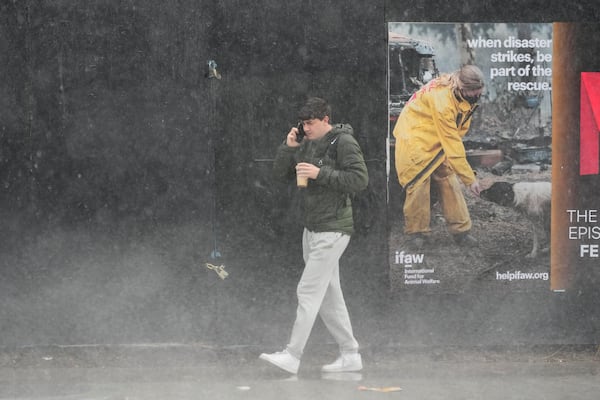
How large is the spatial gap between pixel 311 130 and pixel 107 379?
235 centimetres

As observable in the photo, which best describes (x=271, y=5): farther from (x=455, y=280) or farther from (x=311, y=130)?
(x=455, y=280)

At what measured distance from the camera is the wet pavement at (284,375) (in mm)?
7656

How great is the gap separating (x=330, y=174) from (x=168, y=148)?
1.48 m

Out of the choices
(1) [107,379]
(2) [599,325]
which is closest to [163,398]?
(1) [107,379]

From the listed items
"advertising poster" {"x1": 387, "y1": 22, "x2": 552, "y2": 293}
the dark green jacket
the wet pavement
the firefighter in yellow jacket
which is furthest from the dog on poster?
the dark green jacket

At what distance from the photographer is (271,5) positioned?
8648mm

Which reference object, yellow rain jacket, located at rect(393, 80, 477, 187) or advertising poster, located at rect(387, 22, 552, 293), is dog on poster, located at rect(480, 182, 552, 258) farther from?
yellow rain jacket, located at rect(393, 80, 477, 187)

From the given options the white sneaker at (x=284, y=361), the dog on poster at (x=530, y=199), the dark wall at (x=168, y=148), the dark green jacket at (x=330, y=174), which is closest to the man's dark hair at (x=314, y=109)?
the dark green jacket at (x=330, y=174)

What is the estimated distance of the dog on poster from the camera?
8.83 m

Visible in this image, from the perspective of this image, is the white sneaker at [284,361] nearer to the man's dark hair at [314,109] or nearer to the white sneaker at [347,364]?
the white sneaker at [347,364]

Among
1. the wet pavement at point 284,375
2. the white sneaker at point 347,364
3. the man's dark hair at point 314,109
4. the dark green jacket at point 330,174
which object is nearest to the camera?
the wet pavement at point 284,375

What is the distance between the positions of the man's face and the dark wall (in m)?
0.59

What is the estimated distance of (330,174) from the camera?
25.9 feet

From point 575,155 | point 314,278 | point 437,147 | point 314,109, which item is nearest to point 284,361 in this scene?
point 314,278
